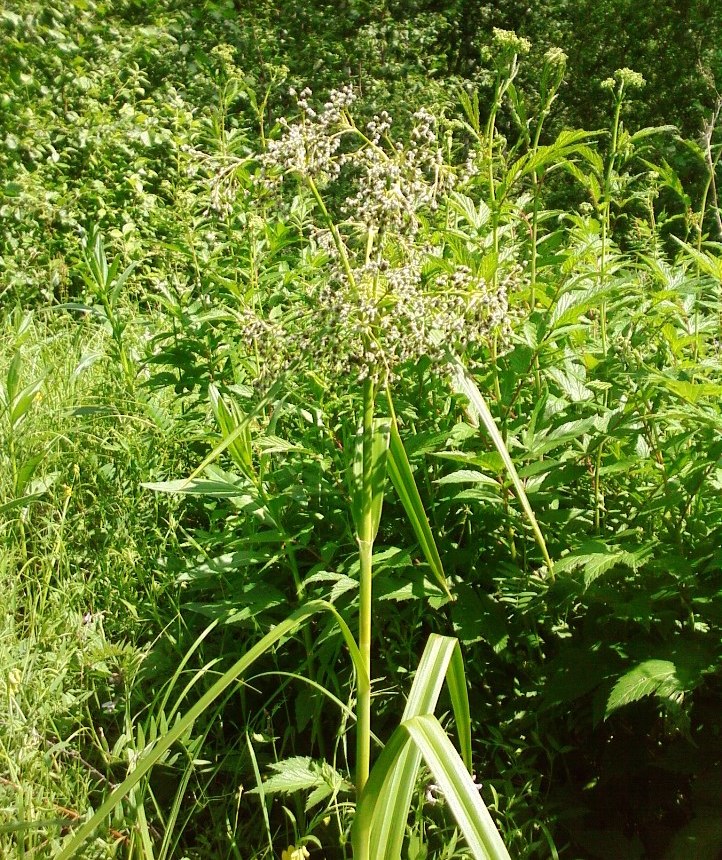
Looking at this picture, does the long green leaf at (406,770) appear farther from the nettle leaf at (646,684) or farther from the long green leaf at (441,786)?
the nettle leaf at (646,684)

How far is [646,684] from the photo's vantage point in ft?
5.39

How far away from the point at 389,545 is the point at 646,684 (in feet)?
2.41

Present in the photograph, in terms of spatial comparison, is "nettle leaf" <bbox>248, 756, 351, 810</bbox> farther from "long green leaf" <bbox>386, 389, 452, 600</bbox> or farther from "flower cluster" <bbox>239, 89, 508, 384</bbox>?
"flower cluster" <bbox>239, 89, 508, 384</bbox>

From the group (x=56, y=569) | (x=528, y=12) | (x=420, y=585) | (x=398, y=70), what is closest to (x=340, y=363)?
→ (x=420, y=585)

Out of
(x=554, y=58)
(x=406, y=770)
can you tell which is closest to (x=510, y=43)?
(x=554, y=58)

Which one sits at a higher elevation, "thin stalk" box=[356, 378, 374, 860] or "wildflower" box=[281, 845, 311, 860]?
"thin stalk" box=[356, 378, 374, 860]

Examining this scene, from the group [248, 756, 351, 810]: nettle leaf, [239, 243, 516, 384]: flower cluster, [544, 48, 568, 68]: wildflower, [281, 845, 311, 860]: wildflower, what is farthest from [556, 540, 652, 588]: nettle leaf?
[544, 48, 568, 68]: wildflower

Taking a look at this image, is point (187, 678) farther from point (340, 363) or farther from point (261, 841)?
point (340, 363)

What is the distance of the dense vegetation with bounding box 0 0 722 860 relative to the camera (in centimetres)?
156

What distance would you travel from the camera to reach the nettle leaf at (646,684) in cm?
162

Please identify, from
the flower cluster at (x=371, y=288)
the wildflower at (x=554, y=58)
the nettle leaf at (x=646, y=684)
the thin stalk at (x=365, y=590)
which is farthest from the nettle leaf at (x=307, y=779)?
the wildflower at (x=554, y=58)

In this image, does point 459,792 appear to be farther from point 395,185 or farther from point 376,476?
point 395,185

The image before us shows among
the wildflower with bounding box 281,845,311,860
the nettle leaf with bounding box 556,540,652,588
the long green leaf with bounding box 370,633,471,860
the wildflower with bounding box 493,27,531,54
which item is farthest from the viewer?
the wildflower with bounding box 493,27,531,54

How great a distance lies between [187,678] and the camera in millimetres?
2338
